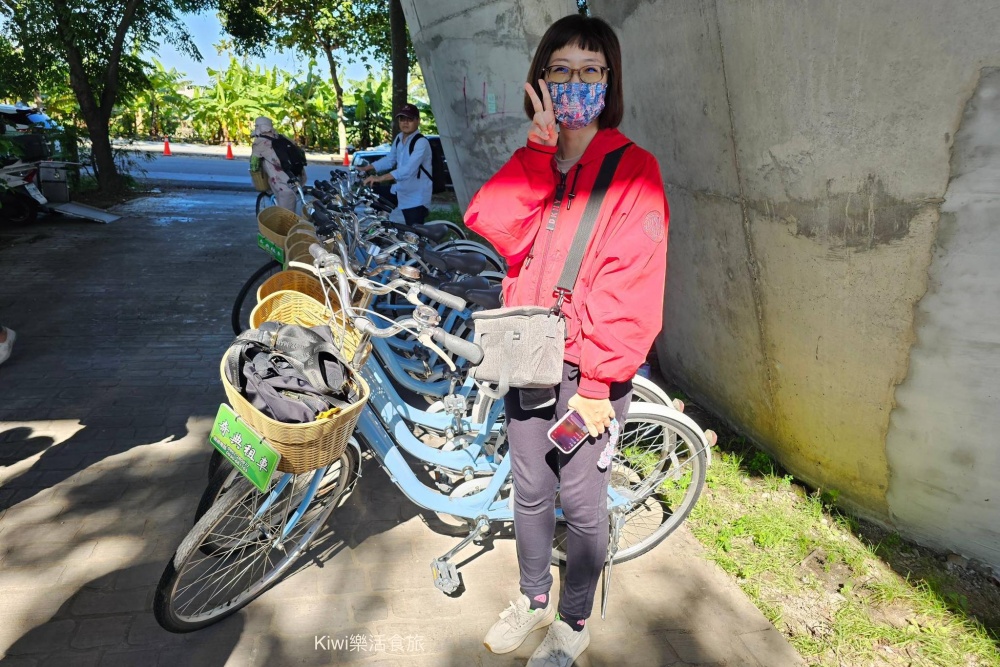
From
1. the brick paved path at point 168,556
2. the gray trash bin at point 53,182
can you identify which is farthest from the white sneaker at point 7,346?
the gray trash bin at point 53,182

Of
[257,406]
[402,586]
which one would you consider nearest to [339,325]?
[257,406]

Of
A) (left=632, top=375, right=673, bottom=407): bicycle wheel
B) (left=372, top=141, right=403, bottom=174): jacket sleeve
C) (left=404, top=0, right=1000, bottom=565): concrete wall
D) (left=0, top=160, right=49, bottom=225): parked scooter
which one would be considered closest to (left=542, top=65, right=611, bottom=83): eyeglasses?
(left=404, top=0, right=1000, bottom=565): concrete wall

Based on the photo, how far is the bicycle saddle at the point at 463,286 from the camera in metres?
3.39

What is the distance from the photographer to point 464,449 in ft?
10.2

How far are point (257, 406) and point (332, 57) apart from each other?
20.9 meters

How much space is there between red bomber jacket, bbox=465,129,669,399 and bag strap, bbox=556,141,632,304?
18 mm

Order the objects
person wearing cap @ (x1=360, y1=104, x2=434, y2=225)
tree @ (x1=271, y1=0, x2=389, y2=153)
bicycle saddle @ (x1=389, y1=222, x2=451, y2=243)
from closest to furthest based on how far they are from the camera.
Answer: bicycle saddle @ (x1=389, y1=222, x2=451, y2=243)
person wearing cap @ (x1=360, y1=104, x2=434, y2=225)
tree @ (x1=271, y1=0, x2=389, y2=153)

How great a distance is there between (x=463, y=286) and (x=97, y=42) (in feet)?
38.3

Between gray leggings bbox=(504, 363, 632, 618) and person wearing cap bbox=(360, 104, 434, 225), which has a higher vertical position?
person wearing cap bbox=(360, 104, 434, 225)

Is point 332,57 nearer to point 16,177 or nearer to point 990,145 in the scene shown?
point 16,177

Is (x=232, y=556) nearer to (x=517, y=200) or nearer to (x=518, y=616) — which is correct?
(x=518, y=616)

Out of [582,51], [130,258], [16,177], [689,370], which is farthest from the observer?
[16,177]

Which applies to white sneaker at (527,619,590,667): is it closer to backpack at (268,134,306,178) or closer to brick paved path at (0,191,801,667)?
brick paved path at (0,191,801,667)

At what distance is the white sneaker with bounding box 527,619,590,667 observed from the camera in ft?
8.41
